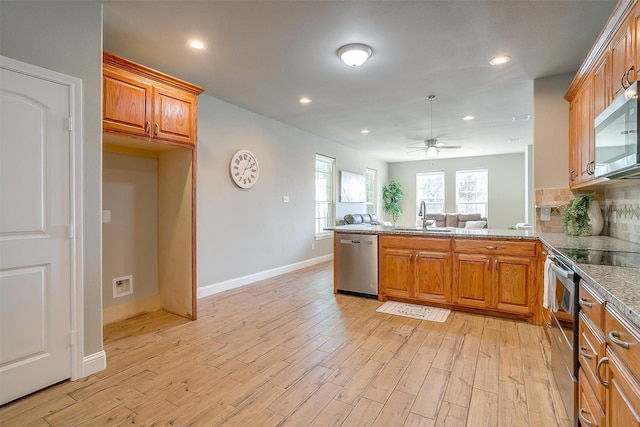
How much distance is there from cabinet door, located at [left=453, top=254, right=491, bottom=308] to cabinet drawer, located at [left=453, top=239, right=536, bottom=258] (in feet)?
0.21

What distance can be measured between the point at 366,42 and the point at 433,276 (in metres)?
2.48

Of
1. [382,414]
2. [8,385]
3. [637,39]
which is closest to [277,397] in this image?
[382,414]

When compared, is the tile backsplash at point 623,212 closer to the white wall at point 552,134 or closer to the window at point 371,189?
the white wall at point 552,134

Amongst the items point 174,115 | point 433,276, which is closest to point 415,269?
point 433,276

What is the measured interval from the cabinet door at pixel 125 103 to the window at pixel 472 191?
28.4ft

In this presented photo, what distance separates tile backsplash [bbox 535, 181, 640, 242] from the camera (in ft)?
8.09

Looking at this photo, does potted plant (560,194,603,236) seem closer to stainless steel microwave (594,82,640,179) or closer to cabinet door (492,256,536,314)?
cabinet door (492,256,536,314)

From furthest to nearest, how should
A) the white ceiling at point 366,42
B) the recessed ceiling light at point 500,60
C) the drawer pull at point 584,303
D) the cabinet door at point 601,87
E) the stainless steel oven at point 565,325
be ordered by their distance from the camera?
the recessed ceiling light at point 500,60
the white ceiling at point 366,42
the cabinet door at point 601,87
the stainless steel oven at point 565,325
the drawer pull at point 584,303

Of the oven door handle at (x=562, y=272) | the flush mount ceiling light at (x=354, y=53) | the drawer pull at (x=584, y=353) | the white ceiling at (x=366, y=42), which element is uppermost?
the white ceiling at (x=366, y=42)

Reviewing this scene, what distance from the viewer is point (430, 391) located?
2.01 meters

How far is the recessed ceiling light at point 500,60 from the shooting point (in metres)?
3.04

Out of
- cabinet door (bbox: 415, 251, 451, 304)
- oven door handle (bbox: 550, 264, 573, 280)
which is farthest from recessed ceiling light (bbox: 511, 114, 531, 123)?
oven door handle (bbox: 550, 264, 573, 280)

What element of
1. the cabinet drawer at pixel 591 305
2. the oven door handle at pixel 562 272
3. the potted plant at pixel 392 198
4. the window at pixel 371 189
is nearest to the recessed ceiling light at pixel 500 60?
the oven door handle at pixel 562 272

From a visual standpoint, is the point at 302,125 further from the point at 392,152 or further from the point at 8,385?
the point at 8,385
